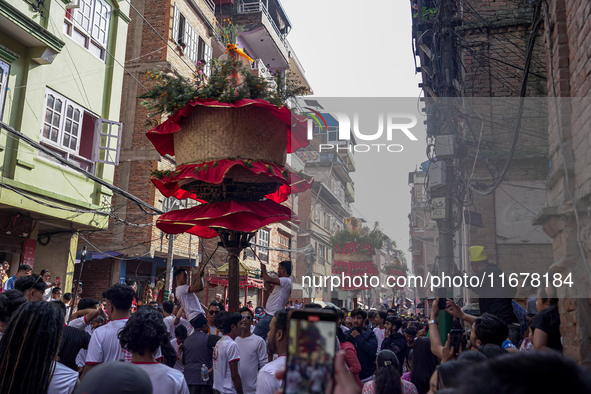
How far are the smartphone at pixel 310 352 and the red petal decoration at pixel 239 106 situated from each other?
377cm

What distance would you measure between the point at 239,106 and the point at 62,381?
10.0 feet

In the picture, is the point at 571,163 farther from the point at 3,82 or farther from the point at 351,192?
the point at 3,82

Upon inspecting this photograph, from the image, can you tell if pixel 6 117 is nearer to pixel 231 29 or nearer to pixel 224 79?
pixel 231 29

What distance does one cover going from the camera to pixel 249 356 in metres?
5.40

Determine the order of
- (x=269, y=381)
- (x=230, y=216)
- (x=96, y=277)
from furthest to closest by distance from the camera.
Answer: (x=96, y=277) → (x=230, y=216) → (x=269, y=381)

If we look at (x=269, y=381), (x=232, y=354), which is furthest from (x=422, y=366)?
(x=269, y=381)

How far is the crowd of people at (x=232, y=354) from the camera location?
1.20m

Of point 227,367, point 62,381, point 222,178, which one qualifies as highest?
point 222,178

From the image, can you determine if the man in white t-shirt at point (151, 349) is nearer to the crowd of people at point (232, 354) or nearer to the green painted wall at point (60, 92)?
the crowd of people at point (232, 354)

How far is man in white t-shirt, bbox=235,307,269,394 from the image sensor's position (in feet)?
17.2

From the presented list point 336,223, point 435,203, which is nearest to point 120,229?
point 435,203

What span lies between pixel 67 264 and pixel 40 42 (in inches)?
234

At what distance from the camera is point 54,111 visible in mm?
12523

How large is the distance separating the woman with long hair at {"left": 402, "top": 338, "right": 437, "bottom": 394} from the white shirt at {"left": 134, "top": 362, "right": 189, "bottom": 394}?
2.88 metres
